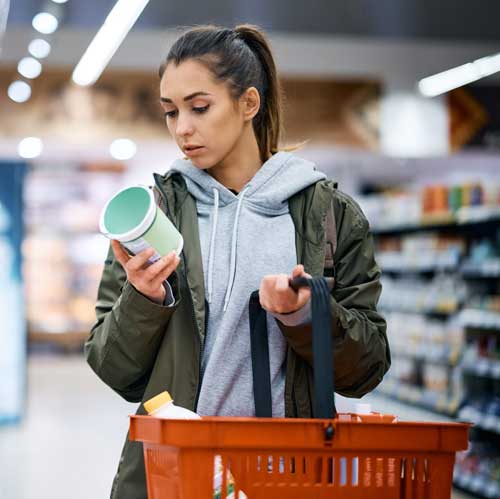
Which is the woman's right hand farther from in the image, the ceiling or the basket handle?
the ceiling

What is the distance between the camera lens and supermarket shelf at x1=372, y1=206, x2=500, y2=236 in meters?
6.46

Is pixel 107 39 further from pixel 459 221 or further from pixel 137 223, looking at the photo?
pixel 137 223

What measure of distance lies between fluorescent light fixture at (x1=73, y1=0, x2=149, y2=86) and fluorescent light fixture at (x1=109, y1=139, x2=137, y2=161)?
1.81m

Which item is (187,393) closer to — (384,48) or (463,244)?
(463,244)

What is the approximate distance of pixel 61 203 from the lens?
682 inches

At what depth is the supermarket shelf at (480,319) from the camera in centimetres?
624

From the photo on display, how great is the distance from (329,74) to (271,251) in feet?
36.7

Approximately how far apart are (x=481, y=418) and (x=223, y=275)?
15.7 ft

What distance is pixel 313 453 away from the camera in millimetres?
1380

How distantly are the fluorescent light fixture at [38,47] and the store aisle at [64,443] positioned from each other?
12.5 feet

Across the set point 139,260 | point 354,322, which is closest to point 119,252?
point 139,260

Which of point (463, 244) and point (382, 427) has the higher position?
point (463, 244)

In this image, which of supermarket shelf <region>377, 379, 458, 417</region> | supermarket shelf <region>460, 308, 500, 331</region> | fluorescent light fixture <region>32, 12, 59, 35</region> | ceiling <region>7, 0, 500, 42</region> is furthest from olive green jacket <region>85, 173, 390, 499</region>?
fluorescent light fixture <region>32, 12, 59, 35</region>

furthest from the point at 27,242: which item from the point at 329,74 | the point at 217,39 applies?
the point at 217,39
